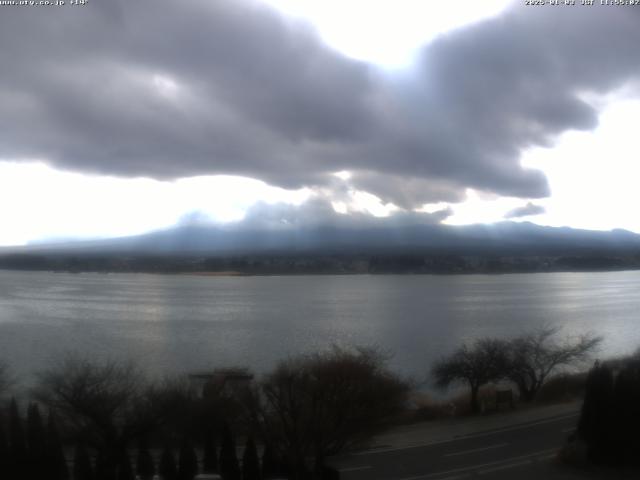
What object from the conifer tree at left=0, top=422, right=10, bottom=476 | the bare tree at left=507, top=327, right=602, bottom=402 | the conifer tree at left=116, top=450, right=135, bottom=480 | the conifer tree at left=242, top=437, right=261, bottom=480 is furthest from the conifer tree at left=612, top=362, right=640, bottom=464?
the conifer tree at left=0, top=422, right=10, bottom=476

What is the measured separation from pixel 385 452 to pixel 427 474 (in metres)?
1.43

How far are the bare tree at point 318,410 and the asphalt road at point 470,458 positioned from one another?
1.39 ft

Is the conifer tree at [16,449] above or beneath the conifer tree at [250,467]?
above

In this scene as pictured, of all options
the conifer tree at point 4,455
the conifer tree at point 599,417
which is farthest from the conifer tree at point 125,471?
the conifer tree at point 599,417

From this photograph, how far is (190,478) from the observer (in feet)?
24.2

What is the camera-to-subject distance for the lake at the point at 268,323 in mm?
21719

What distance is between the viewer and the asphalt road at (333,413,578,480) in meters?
8.13

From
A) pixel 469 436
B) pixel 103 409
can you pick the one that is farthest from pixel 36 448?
pixel 469 436

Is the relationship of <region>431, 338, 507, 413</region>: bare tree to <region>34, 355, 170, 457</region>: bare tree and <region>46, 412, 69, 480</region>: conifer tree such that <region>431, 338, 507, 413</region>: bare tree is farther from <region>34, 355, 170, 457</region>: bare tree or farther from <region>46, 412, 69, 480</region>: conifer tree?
<region>46, 412, 69, 480</region>: conifer tree

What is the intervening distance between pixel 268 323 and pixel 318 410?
2276cm

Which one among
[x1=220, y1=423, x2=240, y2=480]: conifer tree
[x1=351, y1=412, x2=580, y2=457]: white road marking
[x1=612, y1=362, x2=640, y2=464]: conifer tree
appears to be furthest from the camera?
[x1=351, y1=412, x2=580, y2=457]: white road marking

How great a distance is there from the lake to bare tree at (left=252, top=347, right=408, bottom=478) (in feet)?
28.9

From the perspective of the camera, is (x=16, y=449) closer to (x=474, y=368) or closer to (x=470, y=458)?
(x=470, y=458)

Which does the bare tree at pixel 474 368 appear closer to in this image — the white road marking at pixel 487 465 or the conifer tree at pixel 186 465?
the white road marking at pixel 487 465
